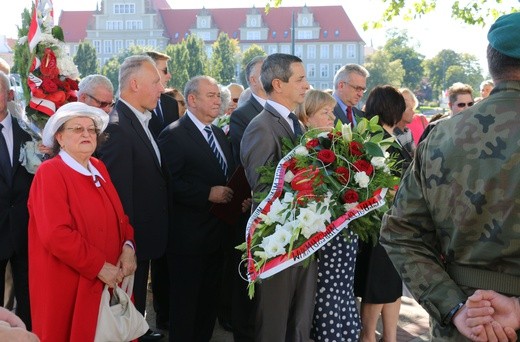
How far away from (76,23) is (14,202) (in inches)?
5411

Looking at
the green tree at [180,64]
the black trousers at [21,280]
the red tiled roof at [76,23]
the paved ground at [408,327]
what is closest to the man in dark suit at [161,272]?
the paved ground at [408,327]

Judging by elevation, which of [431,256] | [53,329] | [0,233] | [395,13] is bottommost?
[53,329]

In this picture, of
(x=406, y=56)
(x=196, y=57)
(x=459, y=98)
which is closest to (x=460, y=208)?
(x=459, y=98)

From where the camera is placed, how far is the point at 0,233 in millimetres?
5637

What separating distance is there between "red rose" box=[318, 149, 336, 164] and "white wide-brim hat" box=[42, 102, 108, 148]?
55.4 inches

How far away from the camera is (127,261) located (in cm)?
496

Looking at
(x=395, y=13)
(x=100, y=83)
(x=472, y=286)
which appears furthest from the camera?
(x=395, y=13)

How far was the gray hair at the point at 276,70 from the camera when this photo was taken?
5680mm

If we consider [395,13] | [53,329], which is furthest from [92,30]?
[53,329]

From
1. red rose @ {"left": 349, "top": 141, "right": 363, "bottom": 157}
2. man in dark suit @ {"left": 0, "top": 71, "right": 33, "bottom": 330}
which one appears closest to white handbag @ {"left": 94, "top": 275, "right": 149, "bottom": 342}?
man in dark suit @ {"left": 0, "top": 71, "right": 33, "bottom": 330}

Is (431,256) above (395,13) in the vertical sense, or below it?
below

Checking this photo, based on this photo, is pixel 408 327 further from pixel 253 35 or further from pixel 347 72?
pixel 253 35

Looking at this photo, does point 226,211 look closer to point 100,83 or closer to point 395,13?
point 100,83

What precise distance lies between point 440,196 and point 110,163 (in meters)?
3.04
